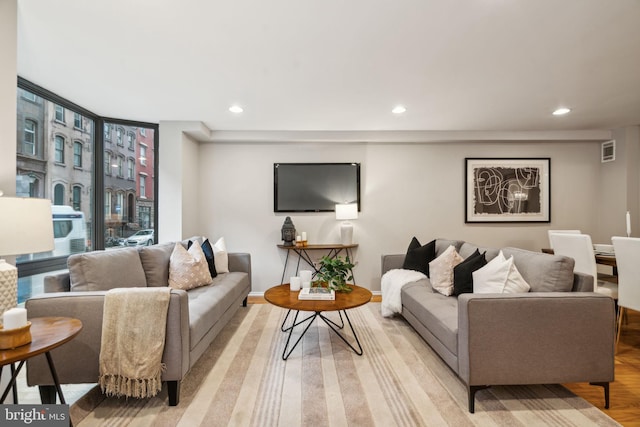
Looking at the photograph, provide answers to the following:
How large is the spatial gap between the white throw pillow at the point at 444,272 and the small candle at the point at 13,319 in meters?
2.87

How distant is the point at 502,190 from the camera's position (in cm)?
467

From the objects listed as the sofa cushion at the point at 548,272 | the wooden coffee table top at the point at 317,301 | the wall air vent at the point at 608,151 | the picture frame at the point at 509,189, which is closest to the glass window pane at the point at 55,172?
the wooden coffee table top at the point at 317,301

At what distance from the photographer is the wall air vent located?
14.6ft

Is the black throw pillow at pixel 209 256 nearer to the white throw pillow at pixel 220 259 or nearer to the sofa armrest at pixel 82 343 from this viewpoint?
the white throw pillow at pixel 220 259

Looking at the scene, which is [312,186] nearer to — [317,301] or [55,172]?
[317,301]

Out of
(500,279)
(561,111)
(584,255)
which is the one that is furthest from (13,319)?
(561,111)

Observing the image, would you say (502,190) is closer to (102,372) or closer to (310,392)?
(310,392)

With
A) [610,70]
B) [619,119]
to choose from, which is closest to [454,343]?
[610,70]

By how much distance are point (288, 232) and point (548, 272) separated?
2.97 meters

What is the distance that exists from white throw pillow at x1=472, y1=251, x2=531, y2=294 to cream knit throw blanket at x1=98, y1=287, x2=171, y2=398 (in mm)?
2274

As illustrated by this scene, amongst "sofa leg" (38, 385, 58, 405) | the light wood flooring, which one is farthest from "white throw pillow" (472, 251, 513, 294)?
"sofa leg" (38, 385, 58, 405)

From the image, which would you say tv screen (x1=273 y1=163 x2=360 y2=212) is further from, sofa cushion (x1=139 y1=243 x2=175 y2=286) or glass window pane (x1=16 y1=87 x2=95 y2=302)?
glass window pane (x1=16 y1=87 x2=95 y2=302)

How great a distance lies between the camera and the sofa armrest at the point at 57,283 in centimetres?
214

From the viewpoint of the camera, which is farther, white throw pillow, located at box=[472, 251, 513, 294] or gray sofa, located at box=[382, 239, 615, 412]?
white throw pillow, located at box=[472, 251, 513, 294]
